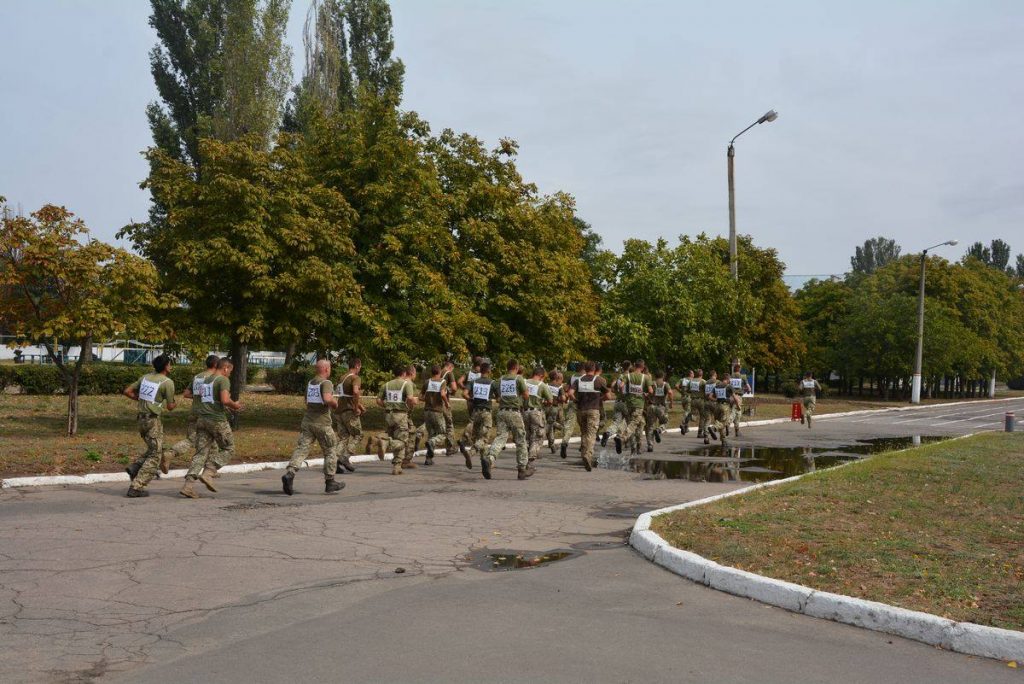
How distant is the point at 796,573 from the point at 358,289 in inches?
593

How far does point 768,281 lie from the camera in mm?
54281

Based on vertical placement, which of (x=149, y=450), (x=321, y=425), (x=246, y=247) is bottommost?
(x=149, y=450)

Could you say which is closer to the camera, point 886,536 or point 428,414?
point 886,536

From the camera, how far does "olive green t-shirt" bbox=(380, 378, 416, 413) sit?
49.0ft

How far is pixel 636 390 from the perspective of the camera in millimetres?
18828

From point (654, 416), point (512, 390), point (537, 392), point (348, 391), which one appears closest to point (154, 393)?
point (348, 391)

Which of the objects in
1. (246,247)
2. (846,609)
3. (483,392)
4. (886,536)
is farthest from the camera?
(246,247)

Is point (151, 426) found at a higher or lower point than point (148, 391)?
lower

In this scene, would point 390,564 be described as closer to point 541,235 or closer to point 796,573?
point 796,573

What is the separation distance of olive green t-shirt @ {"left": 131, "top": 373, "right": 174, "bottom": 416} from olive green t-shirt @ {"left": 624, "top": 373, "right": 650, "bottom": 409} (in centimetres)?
1002

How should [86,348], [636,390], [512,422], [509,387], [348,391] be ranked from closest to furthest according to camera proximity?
[348,391]
[512,422]
[509,387]
[636,390]
[86,348]

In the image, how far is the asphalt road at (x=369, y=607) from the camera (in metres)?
5.09

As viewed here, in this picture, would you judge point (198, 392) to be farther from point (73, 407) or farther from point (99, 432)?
point (99, 432)

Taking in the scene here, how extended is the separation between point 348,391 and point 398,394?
1161 millimetres
